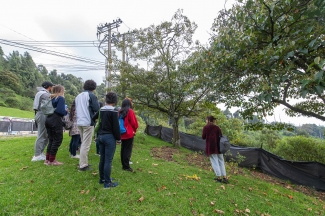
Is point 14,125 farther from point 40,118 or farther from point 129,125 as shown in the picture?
point 129,125

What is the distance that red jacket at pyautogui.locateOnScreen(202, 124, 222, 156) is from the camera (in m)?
3.90

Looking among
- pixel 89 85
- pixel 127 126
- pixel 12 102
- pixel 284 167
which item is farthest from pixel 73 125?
pixel 12 102

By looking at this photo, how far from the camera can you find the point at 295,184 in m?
5.90

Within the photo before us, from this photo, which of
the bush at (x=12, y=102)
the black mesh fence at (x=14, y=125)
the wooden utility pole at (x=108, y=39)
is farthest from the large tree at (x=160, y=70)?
the bush at (x=12, y=102)

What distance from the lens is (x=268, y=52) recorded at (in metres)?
2.59

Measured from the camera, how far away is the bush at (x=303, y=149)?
7.64m

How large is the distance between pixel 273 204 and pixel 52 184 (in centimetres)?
397

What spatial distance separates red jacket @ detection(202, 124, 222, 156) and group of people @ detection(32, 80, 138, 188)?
1.78m

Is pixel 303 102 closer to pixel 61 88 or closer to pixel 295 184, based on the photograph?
pixel 295 184

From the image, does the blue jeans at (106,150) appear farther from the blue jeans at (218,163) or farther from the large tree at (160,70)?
the large tree at (160,70)

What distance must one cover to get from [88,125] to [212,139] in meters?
2.71

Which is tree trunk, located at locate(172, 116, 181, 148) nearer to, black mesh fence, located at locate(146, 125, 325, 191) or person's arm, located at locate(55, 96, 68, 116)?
black mesh fence, located at locate(146, 125, 325, 191)

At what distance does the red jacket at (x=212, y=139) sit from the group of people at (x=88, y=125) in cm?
178

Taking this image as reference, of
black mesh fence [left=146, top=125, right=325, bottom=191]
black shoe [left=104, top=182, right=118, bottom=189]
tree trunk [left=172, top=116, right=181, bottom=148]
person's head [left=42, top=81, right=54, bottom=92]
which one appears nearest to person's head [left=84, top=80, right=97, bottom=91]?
person's head [left=42, top=81, right=54, bottom=92]
